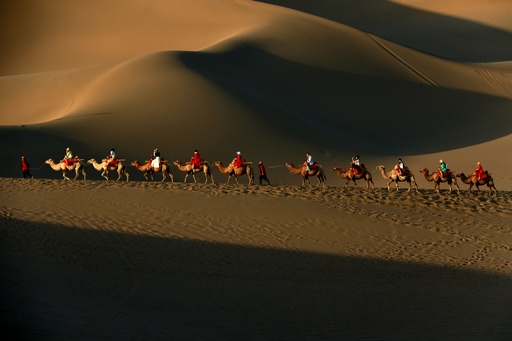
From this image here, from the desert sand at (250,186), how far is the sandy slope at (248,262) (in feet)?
0.22

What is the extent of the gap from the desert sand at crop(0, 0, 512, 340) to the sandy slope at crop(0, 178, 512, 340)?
0.07 meters

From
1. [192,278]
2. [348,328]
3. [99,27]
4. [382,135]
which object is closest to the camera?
[348,328]

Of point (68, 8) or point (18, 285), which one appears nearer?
point (18, 285)

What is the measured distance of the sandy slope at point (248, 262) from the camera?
14.6m

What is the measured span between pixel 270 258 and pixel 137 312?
5625 millimetres

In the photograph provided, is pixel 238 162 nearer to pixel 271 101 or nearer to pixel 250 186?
pixel 250 186

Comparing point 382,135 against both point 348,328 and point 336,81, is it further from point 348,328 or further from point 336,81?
point 348,328

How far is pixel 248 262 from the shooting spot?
64.2ft

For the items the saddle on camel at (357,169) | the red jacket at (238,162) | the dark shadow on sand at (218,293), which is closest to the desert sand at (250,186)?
the dark shadow on sand at (218,293)

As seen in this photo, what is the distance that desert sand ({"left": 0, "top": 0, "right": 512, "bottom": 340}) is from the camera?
51.2 ft

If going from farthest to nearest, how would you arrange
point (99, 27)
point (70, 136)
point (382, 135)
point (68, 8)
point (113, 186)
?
point (68, 8) → point (99, 27) → point (382, 135) → point (70, 136) → point (113, 186)

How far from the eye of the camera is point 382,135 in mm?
48344

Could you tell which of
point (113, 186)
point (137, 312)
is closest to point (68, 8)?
point (113, 186)

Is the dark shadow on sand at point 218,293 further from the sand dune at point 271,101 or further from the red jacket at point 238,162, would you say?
the sand dune at point 271,101
